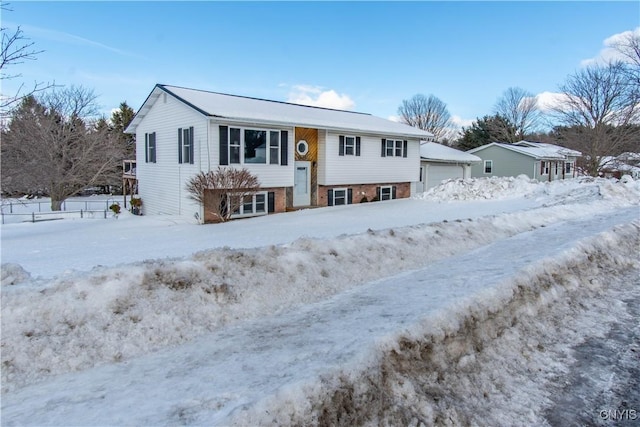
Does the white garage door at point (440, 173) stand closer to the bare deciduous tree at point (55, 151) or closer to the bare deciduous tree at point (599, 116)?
the bare deciduous tree at point (599, 116)

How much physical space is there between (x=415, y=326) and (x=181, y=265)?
263 centimetres

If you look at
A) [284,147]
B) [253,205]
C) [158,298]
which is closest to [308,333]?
[158,298]

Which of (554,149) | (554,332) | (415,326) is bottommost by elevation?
(554,332)

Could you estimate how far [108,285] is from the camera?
13.0 ft

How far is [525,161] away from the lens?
116ft

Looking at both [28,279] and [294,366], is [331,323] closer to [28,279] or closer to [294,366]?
[294,366]

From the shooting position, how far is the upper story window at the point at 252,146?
14.6 metres

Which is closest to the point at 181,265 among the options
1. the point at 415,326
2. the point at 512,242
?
the point at 415,326

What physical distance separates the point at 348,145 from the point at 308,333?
52.5ft

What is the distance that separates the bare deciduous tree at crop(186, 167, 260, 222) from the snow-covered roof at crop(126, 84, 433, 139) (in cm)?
193

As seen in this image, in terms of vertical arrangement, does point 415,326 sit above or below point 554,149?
below

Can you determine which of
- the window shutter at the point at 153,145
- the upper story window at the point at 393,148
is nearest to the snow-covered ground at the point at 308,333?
the window shutter at the point at 153,145

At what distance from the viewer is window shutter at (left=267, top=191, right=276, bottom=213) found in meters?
16.1

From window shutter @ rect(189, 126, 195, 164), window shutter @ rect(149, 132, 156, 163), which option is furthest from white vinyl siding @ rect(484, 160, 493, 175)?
window shutter @ rect(189, 126, 195, 164)
